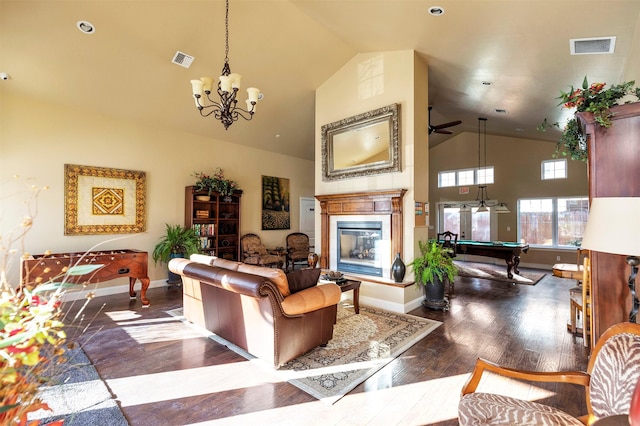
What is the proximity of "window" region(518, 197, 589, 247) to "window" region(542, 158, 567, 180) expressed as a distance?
0.64 metres

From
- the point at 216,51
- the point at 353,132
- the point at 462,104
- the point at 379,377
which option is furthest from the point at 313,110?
the point at 379,377

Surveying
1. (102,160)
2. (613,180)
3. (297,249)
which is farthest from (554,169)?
(102,160)

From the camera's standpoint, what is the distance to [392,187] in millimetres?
5086

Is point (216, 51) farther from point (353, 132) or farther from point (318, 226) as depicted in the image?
point (318, 226)

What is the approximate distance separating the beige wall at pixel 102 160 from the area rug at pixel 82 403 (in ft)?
9.73

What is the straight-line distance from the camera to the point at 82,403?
2324 mm

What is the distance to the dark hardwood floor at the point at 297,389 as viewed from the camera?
2.24 m

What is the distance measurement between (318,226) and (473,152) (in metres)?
6.67

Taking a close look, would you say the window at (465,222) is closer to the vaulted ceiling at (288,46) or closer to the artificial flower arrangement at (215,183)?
the vaulted ceiling at (288,46)

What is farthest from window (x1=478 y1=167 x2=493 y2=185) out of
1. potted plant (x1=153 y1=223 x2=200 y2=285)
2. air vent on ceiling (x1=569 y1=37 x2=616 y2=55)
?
potted plant (x1=153 y1=223 x2=200 y2=285)

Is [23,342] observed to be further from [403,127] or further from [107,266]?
[403,127]

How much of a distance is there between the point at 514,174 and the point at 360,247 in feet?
21.1

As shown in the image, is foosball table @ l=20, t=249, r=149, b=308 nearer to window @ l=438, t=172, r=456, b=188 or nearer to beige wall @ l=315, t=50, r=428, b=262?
beige wall @ l=315, t=50, r=428, b=262

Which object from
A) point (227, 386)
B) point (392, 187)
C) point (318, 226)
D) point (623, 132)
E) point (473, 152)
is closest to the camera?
point (623, 132)
